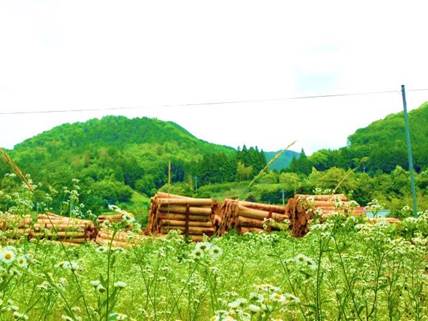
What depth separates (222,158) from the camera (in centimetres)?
10662

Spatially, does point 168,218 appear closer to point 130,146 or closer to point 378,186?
point 378,186

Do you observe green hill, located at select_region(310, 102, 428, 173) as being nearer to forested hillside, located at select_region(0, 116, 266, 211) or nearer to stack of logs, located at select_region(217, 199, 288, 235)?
forested hillside, located at select_region(0, 116, 266, 211)

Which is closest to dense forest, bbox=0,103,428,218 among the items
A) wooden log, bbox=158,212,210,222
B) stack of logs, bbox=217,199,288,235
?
stack of logs, bbox=217,199,288,235

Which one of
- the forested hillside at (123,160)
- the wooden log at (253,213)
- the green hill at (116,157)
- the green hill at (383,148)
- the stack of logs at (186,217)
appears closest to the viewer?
the wooden log at (253,213)

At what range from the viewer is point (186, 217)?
860 inches

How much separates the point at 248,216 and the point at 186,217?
2.36 meters

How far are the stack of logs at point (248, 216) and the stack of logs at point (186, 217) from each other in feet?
2.21

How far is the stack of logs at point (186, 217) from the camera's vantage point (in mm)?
21719

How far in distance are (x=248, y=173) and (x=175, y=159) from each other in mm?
32201

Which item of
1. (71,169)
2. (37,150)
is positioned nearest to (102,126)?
(37,150)

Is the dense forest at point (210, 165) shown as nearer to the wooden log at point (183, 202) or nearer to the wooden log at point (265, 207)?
the wooden log at point (265, 207)

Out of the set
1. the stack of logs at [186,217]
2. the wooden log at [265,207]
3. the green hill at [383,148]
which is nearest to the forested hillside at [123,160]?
the green hill at [383,148]

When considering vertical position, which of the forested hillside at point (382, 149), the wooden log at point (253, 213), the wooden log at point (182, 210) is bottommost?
the wooden log at point (253, 213)

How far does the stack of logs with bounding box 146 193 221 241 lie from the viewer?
71.3 ft
